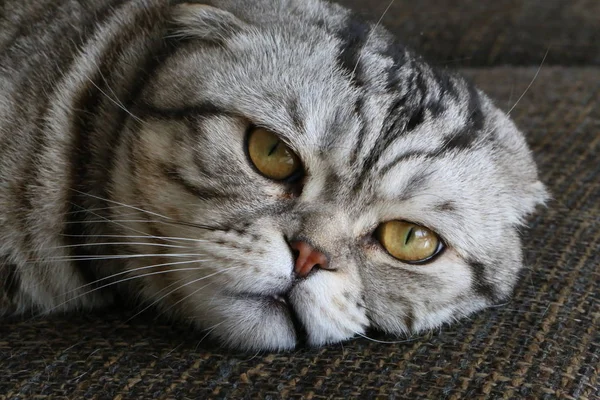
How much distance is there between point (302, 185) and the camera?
1.02 m

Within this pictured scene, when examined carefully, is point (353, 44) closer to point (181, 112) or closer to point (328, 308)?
point (181, 112)

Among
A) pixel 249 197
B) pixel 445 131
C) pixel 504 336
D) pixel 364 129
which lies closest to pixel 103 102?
pixel 249 197

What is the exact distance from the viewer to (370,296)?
1.04 meters

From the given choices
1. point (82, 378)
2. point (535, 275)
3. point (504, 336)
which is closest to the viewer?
point (82, 378)

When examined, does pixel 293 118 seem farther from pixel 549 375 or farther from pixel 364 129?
pixel 549 375

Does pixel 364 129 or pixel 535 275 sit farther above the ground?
pixel 364 129

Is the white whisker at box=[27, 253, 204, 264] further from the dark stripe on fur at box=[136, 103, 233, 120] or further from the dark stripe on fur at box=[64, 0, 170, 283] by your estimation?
the dark stripe on fur at box=[136, 103, 233, 120]

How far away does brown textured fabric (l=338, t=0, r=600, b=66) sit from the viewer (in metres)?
2.16

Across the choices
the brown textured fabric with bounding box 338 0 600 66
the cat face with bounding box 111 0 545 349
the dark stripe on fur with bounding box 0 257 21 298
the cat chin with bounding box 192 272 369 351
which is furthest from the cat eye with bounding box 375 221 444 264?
the brown textured fabric with bounding box 338 0 600 66

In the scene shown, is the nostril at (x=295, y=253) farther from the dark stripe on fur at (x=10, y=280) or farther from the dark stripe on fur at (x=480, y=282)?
the dark stripe on fur at (x=10, y=280)

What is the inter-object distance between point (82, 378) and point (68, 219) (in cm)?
28

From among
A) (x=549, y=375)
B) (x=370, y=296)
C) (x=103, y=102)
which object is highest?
(x=103, y=102)

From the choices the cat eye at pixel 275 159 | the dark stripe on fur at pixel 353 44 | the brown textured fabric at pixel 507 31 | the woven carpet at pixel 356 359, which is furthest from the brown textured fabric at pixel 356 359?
the brown textured fabric at pixel 507 31

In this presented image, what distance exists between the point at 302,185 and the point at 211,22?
30 centimetres
